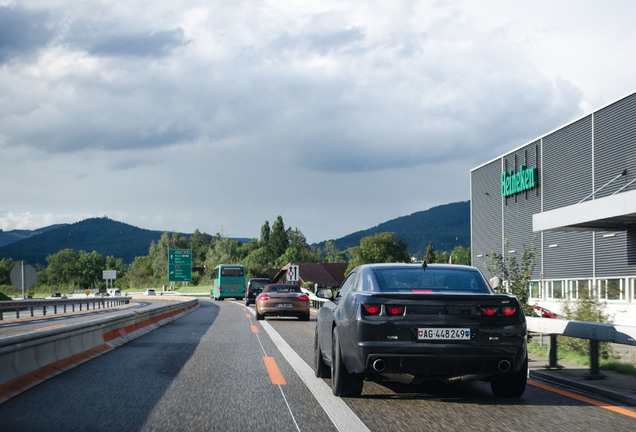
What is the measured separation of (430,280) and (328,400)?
1705 mm

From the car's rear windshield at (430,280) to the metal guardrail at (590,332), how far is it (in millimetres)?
1597

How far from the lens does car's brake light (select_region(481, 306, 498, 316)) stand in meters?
6.57

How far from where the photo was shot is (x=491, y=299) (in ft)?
21.8

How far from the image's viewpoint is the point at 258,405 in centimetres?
647

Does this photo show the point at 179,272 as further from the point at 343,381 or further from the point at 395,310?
the point at 395,310

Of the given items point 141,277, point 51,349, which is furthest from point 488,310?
point 141,277

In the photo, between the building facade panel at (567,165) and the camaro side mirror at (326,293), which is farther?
the building facade panel at (567,165)

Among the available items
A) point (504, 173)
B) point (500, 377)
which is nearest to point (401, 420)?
point (500, 377)

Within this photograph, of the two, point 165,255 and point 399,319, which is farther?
point 165,255

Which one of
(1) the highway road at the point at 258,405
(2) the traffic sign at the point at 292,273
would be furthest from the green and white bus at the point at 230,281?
(1) the highway road at the point at 258,405

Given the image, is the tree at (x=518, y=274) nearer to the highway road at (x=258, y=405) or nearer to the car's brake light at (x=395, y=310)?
Result: the highway road at (x=258, y=405)

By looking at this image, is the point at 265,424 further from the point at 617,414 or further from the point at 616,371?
the point at 616,371

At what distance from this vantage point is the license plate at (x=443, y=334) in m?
6.41

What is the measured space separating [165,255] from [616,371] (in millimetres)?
144247
